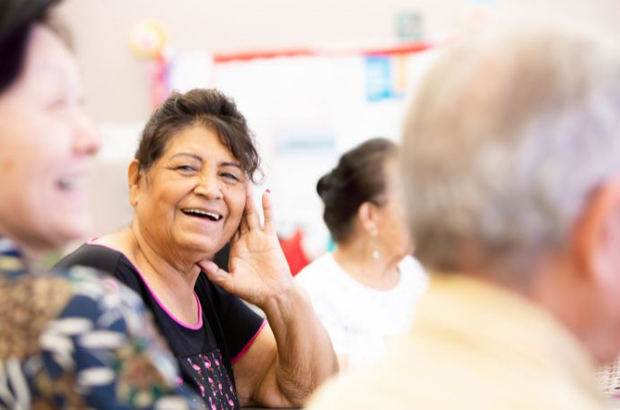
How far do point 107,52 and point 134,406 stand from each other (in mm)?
4965

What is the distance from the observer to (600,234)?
2.44 ft

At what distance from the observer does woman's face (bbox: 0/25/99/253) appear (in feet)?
2.65

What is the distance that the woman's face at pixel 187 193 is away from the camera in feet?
6.31

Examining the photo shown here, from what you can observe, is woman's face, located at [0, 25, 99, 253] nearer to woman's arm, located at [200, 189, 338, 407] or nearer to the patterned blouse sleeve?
the patterned blouse sleeve

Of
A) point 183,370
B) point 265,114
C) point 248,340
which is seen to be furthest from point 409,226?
point 265,114

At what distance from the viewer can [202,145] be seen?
1.93 meters

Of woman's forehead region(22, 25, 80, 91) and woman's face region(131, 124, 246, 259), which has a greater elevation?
woman's forehead region(22, 25, 80, 91)

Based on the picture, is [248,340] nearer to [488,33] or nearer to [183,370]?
[183,370]

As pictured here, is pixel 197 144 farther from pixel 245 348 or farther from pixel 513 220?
pixel 513 220

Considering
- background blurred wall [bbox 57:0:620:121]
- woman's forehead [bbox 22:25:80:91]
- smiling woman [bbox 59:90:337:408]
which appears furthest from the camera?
background blurred wall [bbox 57:0:620:121]

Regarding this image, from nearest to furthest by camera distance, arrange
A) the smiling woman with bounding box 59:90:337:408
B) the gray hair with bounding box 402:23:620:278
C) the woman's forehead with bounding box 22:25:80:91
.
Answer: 1. the gray hair with bounding box 402:23:620:278
2. the woman's forehead with bounding box 22:25:80:91
3. the smiling woman with bounding box 59:90:337:408

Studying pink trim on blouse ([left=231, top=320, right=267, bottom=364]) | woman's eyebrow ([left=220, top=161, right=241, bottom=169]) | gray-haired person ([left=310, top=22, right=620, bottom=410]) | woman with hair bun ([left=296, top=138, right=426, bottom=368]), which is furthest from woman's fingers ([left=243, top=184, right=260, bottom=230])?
gray-haired person ([left=310, top=22, right=620, bottom=410])

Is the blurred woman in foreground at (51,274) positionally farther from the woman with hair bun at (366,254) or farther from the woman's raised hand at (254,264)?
the woman with hair bun at (366,254)

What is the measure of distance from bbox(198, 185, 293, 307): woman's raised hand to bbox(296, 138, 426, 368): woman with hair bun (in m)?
0.52
